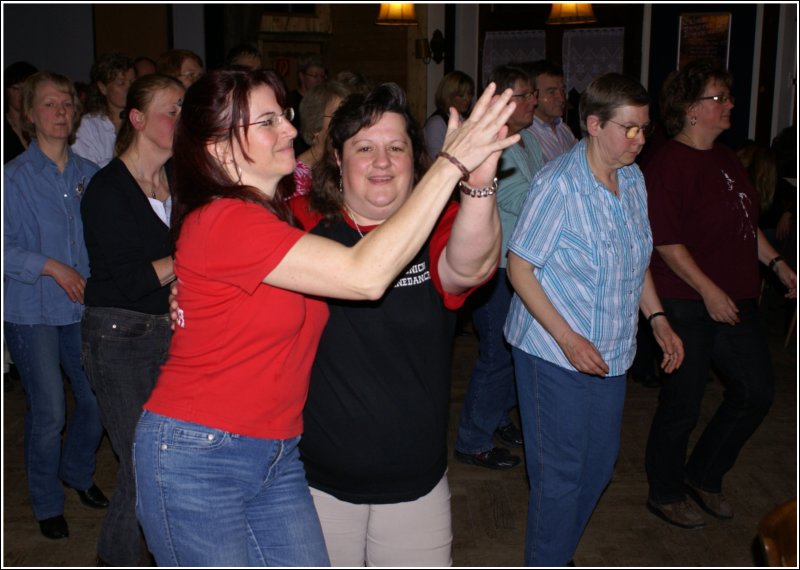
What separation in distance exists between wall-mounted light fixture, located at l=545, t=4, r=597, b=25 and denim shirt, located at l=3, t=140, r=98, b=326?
647cm

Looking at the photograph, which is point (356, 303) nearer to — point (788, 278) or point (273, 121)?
point (273, 121)

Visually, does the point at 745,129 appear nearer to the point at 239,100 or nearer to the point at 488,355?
the point at 488,355

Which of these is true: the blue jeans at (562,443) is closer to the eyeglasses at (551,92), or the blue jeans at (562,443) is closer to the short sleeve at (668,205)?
the short sleeve at (668,205)

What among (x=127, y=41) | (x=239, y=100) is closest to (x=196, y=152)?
(x=239, y=100)

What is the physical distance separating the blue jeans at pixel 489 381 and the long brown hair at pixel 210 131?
90.6 inches

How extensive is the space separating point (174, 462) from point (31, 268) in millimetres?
1670

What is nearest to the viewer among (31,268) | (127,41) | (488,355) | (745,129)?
(31,268)

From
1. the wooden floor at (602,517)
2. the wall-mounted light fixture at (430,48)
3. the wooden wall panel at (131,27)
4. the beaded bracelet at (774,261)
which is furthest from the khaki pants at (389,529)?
the wall-mounted light fixture at (430,48)

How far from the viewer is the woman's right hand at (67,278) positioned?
308 centimetres

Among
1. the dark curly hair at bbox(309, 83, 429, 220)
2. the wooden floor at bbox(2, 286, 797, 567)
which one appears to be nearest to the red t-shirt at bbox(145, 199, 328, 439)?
the dark curly hair at bbox(309, 83, 429, 220)

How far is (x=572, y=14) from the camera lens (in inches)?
340

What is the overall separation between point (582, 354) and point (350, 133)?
96cm

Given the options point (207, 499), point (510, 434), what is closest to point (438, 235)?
point (207, 499)

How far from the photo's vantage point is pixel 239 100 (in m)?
1.83
